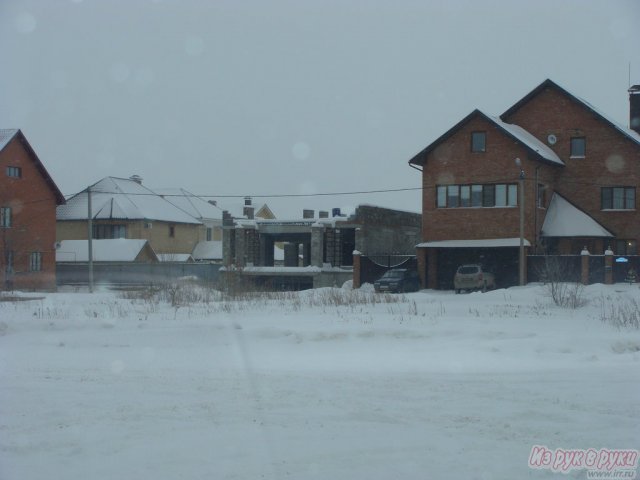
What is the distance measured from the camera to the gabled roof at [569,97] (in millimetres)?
40062

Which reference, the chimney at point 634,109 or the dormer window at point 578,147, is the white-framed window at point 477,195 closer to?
the dormer window at point 578,147

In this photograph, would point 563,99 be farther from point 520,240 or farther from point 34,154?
point 34,154

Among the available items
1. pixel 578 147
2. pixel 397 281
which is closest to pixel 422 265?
pixel 397 281

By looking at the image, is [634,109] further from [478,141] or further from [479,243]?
[479,243]

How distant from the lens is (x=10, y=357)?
13.9 m

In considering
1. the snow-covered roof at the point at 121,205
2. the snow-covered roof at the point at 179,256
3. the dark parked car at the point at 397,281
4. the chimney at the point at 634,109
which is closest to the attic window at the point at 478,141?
the dark parked car at the point at 397,281

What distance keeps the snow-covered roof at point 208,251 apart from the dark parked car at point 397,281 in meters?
32.5

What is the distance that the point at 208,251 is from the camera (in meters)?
70.3

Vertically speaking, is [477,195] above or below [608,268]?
above

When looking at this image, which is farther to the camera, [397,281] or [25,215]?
[25,215]

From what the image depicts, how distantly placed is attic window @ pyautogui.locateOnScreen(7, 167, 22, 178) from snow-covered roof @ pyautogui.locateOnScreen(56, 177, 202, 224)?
12.4 m

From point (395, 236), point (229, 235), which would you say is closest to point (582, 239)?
point (395, 236)

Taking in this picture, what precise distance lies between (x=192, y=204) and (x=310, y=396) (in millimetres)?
66813

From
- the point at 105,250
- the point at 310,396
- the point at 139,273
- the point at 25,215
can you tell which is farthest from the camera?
the point at 105,250
